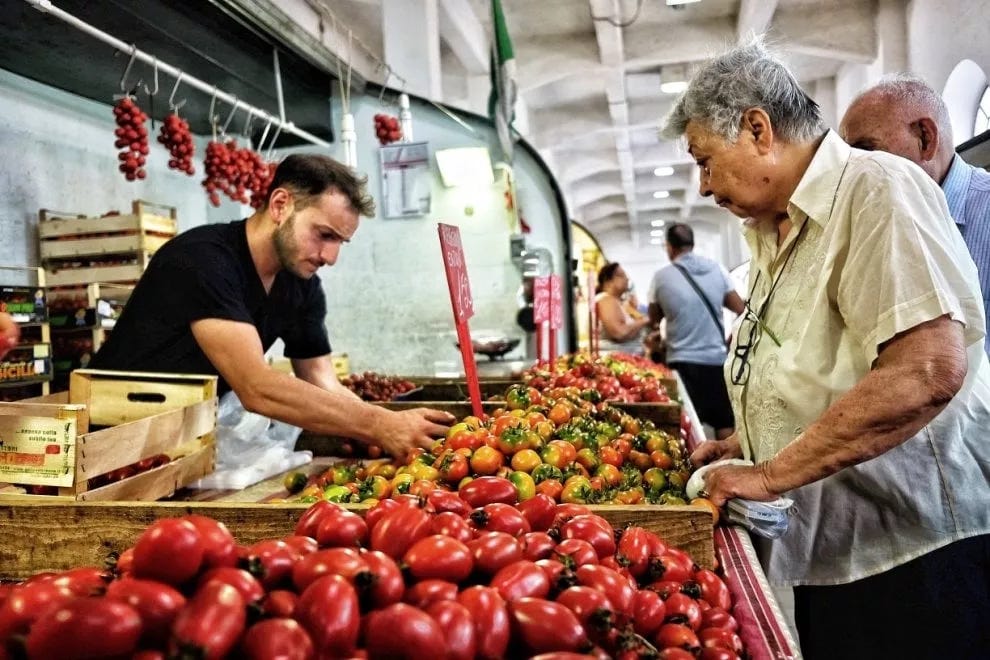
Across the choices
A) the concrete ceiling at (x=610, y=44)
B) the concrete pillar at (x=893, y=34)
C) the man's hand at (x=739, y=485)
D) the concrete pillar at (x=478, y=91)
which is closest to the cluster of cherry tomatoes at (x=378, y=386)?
the man's hand at (x=739, y=485)

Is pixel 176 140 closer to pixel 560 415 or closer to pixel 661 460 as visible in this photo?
pixel 560 415

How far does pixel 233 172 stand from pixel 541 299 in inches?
122

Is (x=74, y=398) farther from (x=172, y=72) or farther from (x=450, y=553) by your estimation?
(x=172, y=72)

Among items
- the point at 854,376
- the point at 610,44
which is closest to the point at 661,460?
the point at 854,376

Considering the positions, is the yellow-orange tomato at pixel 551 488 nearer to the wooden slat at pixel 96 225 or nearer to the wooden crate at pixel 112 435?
the wooden crate at pixel 112 435

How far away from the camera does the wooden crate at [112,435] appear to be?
1.83 meters

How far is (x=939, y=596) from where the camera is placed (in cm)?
182

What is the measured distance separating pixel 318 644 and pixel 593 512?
84cm

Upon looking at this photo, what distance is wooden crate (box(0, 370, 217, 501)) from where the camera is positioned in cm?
183

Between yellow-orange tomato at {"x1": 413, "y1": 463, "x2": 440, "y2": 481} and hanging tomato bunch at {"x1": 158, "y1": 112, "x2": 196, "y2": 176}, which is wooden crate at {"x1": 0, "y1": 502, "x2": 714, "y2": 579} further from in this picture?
hanging tomato bunch at {"x1": 158, "y1": 112, "x2": 196, "y2": 176}

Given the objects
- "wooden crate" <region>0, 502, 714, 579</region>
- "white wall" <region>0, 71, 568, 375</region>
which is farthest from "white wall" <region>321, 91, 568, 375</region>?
"wooden crate" <region>0, 502, 714, 579</region>

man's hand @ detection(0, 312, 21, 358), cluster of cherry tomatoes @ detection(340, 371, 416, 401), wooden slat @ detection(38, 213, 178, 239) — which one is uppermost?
wooden slat @ detection(38, 213, 178, 239)

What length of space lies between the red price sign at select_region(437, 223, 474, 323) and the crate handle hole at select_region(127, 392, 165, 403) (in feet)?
3.47

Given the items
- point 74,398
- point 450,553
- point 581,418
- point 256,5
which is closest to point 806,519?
point 581,418
